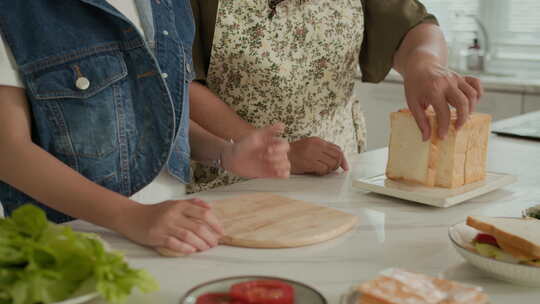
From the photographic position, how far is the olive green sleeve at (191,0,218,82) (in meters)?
1.51

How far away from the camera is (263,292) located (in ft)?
2.25

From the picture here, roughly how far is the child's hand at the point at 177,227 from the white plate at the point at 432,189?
0.39 metres

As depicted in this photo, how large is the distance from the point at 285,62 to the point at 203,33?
8.5 inches

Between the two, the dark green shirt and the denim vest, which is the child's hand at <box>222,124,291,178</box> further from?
the dark green shirt

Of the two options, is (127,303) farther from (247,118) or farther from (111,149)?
(247,118)

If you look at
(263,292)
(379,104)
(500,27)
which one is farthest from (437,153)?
(500,27)

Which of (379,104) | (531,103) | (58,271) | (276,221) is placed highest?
(58,271)

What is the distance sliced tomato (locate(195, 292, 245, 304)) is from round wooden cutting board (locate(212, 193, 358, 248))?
23cm

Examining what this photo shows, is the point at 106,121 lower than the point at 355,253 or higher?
higher

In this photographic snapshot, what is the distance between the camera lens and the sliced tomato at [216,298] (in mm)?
681

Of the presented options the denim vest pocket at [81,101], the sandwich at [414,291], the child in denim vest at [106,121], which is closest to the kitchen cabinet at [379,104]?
the child in denim vest at [106,121]

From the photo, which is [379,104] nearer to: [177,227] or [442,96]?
[442,96]

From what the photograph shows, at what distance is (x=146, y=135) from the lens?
3.83 ft

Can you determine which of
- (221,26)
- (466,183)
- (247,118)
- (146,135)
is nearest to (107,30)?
(146,135)
